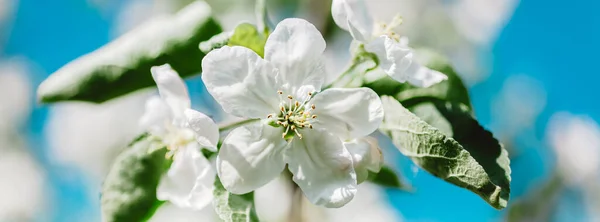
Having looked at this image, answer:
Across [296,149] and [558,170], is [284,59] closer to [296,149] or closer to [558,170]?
[296,149]

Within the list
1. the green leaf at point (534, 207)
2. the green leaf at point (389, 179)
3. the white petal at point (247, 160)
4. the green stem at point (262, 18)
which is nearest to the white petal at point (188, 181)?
the white petal at point (247, 160)

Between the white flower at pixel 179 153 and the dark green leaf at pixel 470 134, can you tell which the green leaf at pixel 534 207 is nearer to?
the dark green leaf at pixel 470 134

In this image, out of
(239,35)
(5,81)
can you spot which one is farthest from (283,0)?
(5,81)

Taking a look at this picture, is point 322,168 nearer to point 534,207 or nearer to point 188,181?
point 188,181

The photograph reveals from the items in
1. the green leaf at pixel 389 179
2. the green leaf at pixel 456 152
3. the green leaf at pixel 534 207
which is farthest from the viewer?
the green leaf at pixel 534 207

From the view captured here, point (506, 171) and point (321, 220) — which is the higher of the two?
point (506, 171)

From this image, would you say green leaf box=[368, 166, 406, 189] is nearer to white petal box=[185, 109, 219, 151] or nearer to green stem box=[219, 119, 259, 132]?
green stem box=[219, 119, 259, 132]
